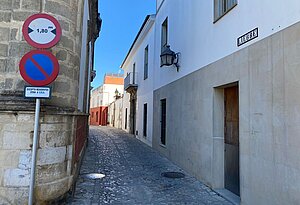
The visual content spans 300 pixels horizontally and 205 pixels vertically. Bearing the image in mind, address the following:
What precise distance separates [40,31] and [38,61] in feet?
1.32

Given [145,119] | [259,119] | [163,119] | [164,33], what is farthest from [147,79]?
[259,119]

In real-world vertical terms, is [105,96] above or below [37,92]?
above

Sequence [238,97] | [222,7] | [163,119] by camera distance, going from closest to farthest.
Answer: [238,97] → [222,7] → [163,119]

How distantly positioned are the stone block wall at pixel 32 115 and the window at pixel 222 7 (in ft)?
8.88

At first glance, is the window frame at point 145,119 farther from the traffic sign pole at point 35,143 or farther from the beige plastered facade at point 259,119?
the traffic sign pole at point 35,143

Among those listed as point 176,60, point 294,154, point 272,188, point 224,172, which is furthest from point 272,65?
point 176,60

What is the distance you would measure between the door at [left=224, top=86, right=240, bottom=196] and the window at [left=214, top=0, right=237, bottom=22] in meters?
1.46

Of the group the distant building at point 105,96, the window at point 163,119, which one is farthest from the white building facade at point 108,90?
the window at point 163,119

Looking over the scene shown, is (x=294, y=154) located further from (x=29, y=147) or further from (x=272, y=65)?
(x=29, y=147)

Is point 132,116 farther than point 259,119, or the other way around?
point 132,116

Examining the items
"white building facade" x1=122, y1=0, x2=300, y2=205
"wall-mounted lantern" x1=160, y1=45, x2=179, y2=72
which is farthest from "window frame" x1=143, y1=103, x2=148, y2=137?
"wall-mounted lantern" x1=160, y1=45, x2=179, y2=72

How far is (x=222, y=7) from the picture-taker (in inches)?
192

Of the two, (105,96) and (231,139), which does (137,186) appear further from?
(105,96)

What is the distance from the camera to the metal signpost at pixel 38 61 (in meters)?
3.05
